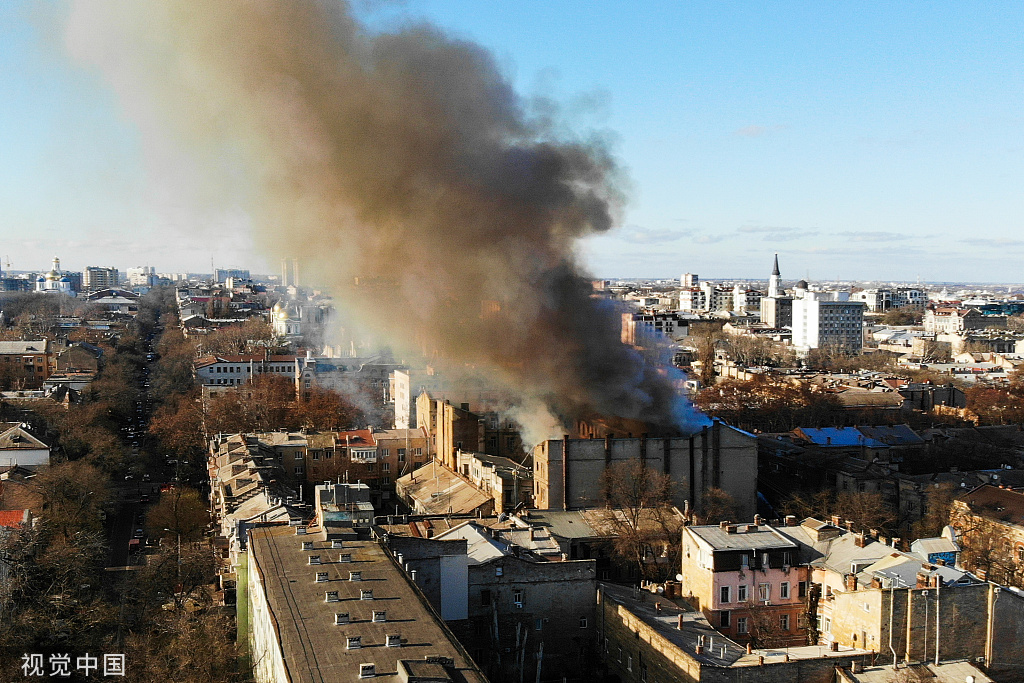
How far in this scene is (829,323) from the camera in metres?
96.1

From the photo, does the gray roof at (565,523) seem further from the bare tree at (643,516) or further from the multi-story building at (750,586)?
the multi-story building at (750,586)

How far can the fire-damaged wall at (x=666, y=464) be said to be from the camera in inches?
1062

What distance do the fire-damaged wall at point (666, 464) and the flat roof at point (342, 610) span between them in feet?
30.3

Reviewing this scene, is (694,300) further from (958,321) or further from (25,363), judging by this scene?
(25,363)

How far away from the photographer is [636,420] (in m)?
29.2

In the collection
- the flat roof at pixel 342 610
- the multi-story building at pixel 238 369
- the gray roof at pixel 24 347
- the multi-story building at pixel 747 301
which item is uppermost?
the multi-story building at pixel 747 301

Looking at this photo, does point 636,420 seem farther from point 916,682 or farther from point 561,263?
point 916,682

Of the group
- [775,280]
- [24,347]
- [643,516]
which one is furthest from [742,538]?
[775,280]

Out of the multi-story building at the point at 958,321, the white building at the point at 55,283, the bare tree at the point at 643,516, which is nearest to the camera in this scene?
the bare tree at the point at 643,516

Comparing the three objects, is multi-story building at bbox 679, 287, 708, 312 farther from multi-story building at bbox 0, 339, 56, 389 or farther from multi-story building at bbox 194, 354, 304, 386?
multi-story building at bbox 0, 339, 56, 389

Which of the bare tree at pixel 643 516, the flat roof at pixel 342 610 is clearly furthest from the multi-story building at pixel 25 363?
the flat roof at pixel 342 610

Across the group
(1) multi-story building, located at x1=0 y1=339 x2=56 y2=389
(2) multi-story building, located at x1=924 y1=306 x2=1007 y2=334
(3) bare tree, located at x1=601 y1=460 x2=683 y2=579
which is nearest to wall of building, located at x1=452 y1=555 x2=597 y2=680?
(3) bare tree, located at x1=601 y1=460 x2=683 y2=579

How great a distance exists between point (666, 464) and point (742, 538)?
7032 mm

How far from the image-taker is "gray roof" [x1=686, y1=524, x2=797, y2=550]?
20281 millimetres
